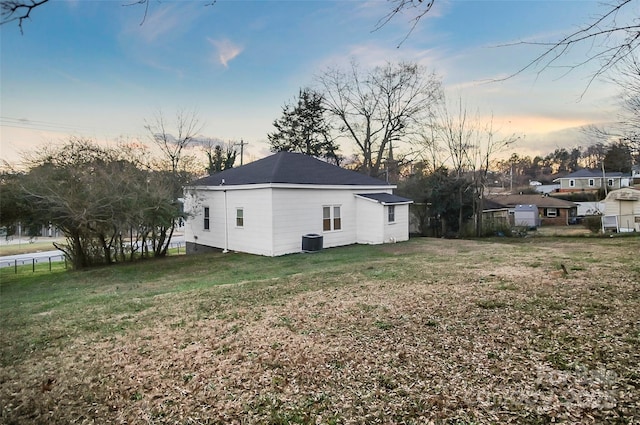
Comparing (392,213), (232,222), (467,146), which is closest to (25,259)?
(232,222)

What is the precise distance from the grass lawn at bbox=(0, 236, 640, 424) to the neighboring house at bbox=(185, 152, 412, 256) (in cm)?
686

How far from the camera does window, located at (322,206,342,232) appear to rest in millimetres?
16266

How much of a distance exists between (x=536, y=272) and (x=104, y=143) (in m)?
15.9

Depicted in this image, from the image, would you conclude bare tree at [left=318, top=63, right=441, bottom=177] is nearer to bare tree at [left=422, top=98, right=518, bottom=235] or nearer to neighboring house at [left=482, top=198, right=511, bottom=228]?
bare tree at [left=422, top=98, right=518, bottom=235]

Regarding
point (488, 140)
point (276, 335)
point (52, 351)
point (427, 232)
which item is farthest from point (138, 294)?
point (488, 140)

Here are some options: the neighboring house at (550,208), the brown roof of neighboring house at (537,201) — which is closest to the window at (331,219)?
the brown roof of neighboring house at (537,201)

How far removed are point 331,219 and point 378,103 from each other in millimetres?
15790

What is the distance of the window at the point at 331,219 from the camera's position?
53.4 feet

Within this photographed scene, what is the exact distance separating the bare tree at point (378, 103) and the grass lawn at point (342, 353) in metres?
22.0

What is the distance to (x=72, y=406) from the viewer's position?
3.21 metres

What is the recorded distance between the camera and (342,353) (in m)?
4.06

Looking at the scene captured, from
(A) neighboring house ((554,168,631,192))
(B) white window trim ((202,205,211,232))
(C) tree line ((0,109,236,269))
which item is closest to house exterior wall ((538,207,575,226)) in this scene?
(A) neighboring house ((554,168,631,192))

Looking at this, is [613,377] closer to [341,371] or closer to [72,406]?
[341,371]

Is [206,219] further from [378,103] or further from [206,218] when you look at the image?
[378,103]
